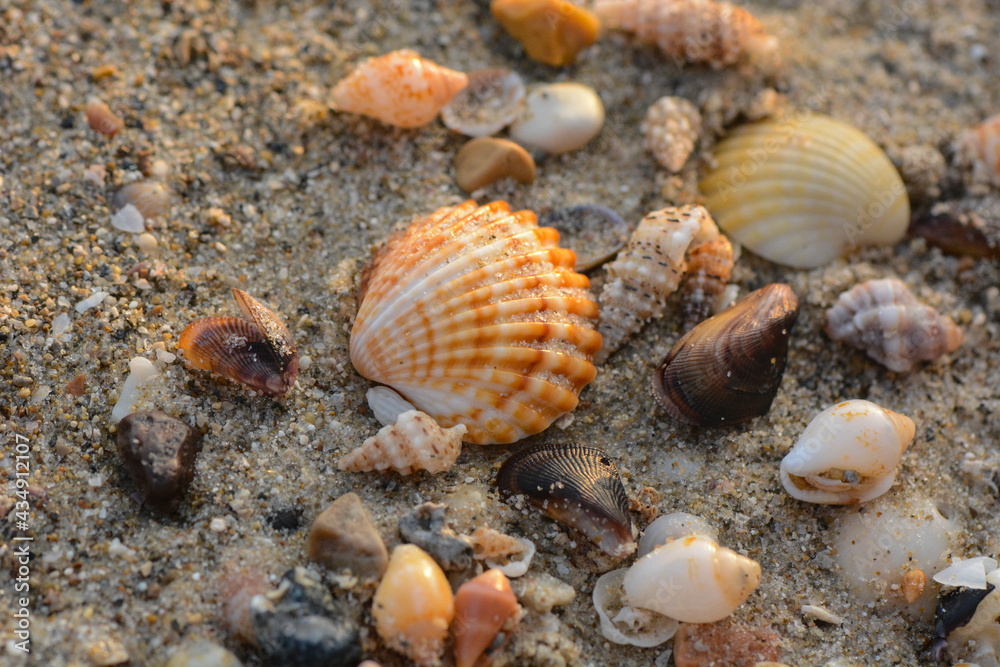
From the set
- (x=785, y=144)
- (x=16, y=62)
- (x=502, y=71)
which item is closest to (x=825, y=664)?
(x=785, y=144)

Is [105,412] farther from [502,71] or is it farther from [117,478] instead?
[502,71]

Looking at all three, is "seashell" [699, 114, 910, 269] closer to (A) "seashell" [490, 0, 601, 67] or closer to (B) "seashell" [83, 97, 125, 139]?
(A) "seashell" [490, 0, 601, 67]

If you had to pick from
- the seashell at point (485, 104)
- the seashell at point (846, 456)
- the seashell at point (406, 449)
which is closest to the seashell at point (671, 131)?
the seashell at point (485, 104)

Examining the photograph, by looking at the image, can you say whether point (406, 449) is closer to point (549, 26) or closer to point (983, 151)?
point (549, 26)

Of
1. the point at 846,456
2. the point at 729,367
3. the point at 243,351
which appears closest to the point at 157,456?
the point at 243,351

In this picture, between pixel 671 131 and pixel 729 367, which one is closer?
pixel 729 367

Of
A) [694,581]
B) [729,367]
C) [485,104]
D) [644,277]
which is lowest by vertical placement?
[694,581]

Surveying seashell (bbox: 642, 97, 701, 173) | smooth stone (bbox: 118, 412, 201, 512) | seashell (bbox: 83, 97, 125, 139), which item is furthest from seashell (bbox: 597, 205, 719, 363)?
seashell (bbox: 83, 97, 125, 139)
